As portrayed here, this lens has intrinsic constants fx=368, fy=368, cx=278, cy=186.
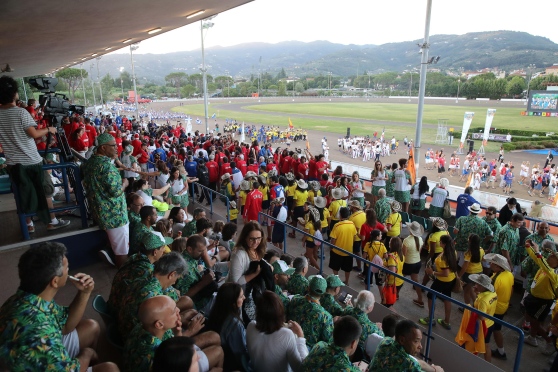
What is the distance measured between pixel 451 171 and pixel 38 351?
26787 millimetres

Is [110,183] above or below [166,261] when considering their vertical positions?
above

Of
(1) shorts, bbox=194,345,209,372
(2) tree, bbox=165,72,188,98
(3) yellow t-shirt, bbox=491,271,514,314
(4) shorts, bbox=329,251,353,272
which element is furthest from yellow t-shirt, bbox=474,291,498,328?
(2) tree, bbox=165,72,188,98

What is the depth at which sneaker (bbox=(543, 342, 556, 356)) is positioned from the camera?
5.28 meters

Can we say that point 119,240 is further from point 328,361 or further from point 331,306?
point 328,361

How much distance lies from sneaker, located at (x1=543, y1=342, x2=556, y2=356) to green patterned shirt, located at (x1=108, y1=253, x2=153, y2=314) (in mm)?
5628

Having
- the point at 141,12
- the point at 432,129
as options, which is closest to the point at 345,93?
the point at 432,129

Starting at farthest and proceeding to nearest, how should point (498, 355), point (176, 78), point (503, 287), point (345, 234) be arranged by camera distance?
point (176, 78), point (345, 234), point (498, 355), point (503, 287)

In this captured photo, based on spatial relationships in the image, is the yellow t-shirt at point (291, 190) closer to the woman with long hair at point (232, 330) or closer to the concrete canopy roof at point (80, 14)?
the concrete canopy roof at point (80, 14)

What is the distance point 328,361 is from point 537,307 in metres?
4.36

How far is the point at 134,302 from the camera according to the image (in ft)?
9.58

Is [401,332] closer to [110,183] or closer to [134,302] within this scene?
[134,302]

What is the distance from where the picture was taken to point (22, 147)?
4598 mm

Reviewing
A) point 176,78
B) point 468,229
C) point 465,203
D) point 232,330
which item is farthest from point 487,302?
point 176,78

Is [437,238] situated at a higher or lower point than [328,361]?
lower
